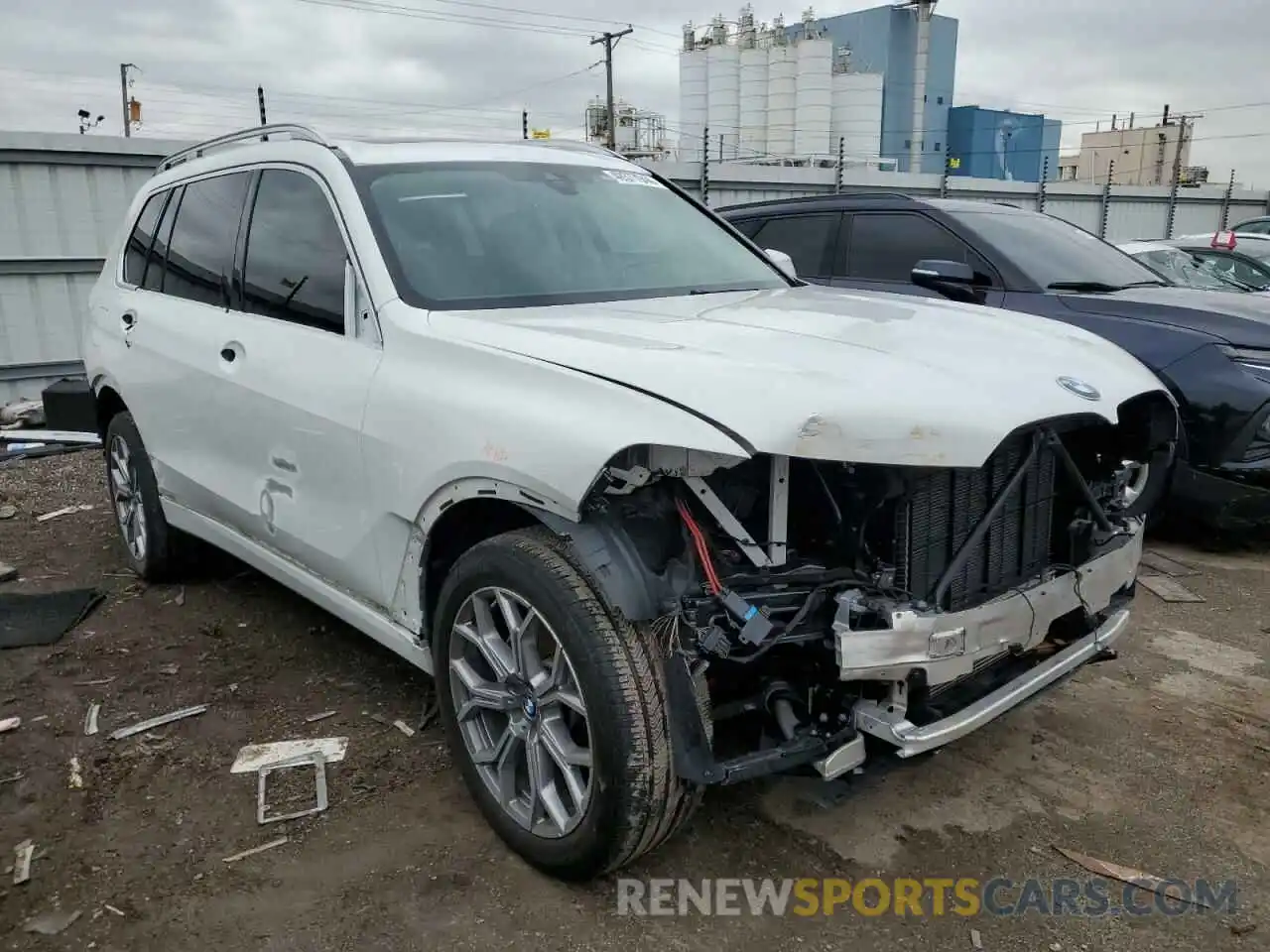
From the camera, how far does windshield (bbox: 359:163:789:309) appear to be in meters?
3.11

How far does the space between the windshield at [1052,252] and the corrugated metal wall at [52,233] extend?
23.5 feet

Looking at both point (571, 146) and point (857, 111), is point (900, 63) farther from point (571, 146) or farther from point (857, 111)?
point (571, 146)

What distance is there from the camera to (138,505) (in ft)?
16.1

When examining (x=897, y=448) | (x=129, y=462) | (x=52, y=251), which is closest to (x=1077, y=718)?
(x=897, y=448)

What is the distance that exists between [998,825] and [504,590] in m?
1.58

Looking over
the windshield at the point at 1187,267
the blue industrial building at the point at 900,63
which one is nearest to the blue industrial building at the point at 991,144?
the blue industrial building at the point at 900,63

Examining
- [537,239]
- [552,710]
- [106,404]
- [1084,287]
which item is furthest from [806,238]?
[552,710]

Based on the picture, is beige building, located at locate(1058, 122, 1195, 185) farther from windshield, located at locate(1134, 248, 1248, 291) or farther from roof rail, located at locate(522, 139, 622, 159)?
roof rail, located at locate(522, 139, 622, 159)

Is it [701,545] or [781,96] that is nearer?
[701,545]

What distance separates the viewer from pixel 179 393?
13.4ft

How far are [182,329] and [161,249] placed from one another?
702 millimetres

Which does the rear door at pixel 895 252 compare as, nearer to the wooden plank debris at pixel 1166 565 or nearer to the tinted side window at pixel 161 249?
the wooden plank debris at pixel 1166 565

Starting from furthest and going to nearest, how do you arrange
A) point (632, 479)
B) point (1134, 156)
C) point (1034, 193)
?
point (1134, 156) < point (1034, 193) < point (632, 479)

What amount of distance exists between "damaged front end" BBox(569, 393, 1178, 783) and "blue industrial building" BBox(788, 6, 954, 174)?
38498 millimetres
